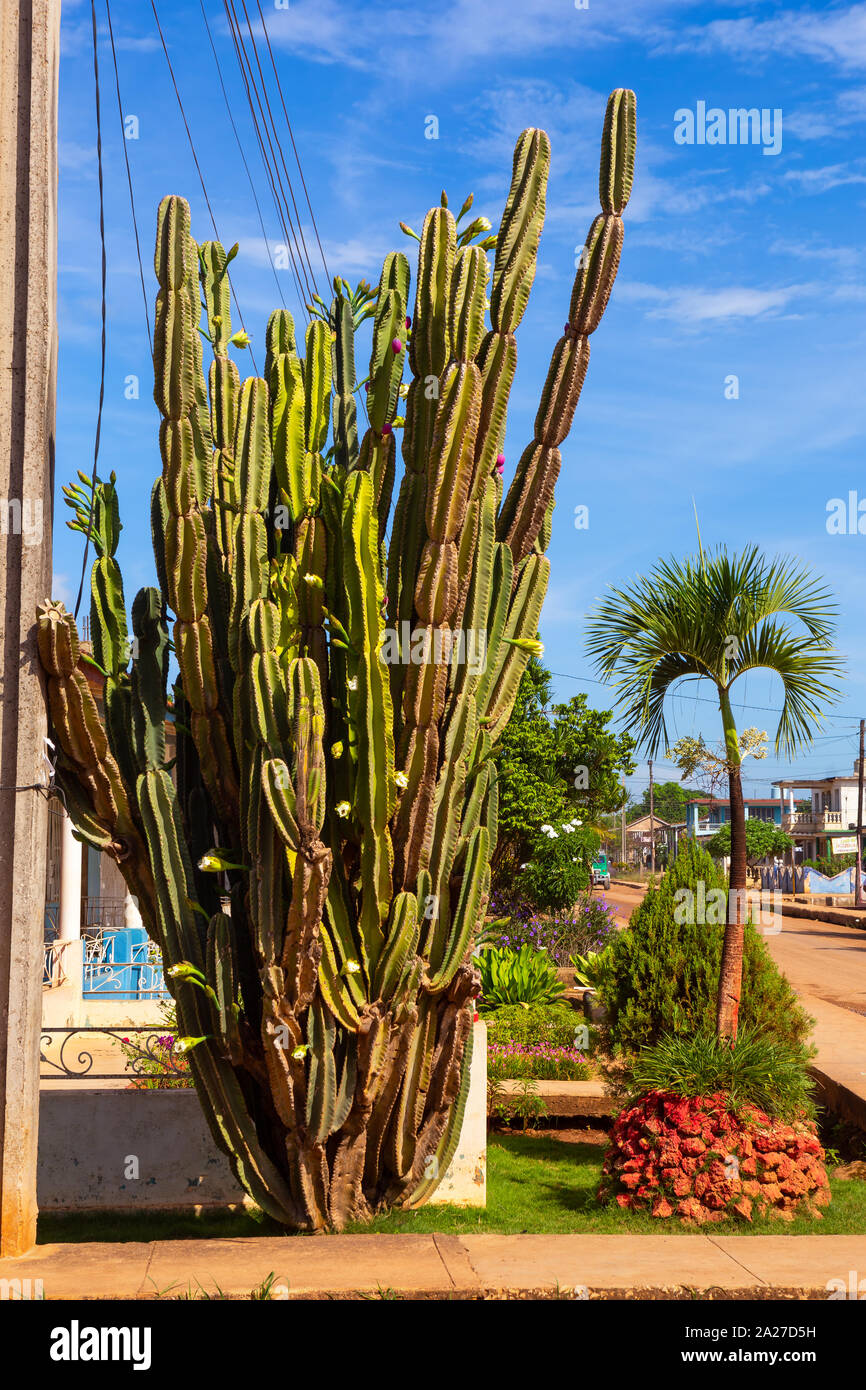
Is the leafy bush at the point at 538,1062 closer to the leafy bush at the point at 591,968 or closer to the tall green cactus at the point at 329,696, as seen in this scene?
the leafy bush at the point at 591,968

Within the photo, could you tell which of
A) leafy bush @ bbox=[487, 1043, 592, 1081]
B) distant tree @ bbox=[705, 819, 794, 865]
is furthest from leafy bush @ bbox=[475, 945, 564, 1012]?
distant tree @ bbox=[705, 819, 794, 865]

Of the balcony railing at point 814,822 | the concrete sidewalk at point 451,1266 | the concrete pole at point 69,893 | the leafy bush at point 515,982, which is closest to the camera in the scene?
the concrete sidewalk at point 451,1266

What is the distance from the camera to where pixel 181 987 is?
5.33m

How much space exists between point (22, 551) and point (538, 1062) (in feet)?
21.5

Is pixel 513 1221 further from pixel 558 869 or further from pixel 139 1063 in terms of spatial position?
pixel 558 869

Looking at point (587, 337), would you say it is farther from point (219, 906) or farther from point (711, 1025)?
point (711, 1025)

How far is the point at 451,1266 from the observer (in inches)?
179

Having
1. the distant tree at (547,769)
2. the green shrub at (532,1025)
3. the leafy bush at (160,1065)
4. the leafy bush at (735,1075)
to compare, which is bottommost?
the green shrub at (532,1025)

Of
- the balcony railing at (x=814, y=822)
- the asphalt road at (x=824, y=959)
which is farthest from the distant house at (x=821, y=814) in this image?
the asphalt road at (x=824, y=959)

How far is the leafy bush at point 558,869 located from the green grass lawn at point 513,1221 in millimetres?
9074

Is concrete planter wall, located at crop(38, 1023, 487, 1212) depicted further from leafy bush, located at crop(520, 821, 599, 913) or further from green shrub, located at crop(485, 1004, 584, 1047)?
leafy bush, located at crop(520, 821, 599, 913)

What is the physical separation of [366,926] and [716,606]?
150 inches

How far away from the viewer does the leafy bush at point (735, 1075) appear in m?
6.59
